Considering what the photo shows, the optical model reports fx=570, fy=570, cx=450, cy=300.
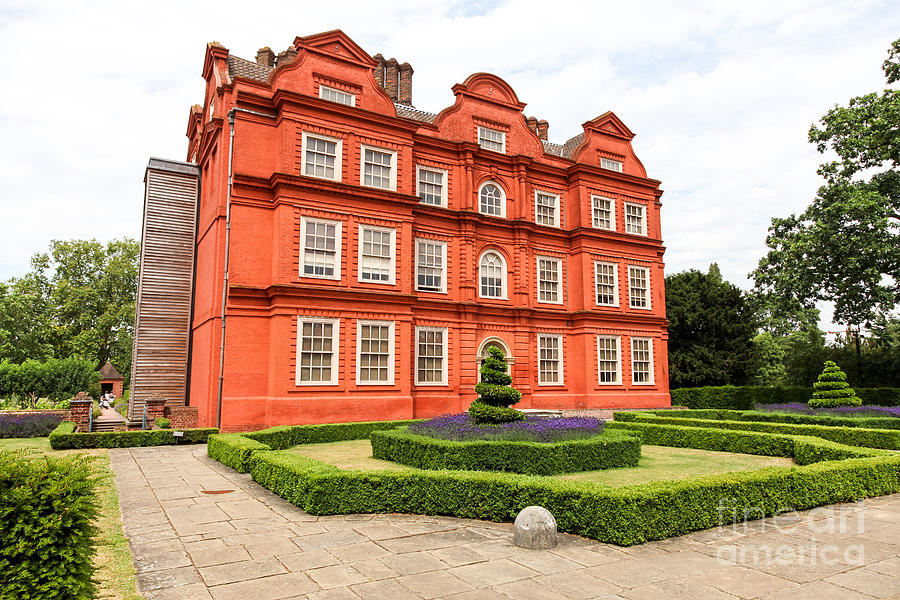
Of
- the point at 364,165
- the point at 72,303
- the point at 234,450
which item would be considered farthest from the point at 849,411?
the point at 72,303

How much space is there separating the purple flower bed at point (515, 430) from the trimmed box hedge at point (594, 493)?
11.5 ft

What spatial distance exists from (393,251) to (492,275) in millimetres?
5942

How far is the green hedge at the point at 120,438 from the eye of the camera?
16.7 meters

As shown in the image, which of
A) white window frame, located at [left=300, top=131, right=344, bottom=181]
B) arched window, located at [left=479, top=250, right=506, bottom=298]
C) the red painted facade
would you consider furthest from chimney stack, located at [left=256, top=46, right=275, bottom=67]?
arched window, located at [left=479, top=250, right=506, bottom=298]

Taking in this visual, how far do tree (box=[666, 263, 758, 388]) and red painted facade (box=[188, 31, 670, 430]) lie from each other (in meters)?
7.03

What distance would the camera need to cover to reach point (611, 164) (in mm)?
30250

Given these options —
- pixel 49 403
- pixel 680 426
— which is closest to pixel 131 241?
pixel 49 403

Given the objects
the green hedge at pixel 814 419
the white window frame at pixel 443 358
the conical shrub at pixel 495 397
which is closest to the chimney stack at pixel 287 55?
the white window frame at pixel 443 358

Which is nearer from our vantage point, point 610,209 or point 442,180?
point 442,180

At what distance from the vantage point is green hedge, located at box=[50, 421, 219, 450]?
16672 mm

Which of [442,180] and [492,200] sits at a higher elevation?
[442,180]

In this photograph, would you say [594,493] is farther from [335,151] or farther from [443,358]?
[335,151]

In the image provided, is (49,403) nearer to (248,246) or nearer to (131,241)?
(131,241)

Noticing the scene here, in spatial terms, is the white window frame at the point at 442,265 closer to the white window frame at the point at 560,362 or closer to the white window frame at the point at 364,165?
the white window frame at the point at 364,165
